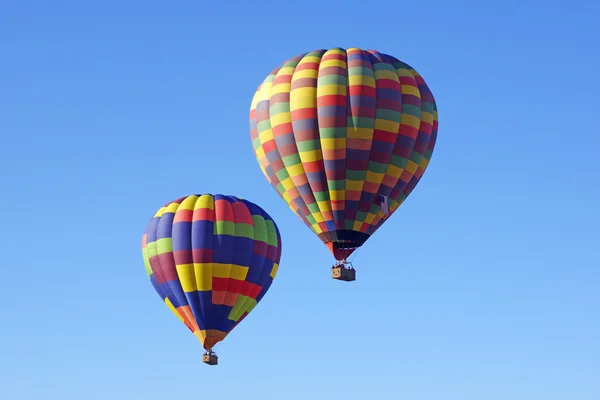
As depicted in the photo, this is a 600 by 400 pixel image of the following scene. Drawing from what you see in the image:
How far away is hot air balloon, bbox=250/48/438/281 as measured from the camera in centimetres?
5531

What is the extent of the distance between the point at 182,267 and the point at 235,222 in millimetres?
2641

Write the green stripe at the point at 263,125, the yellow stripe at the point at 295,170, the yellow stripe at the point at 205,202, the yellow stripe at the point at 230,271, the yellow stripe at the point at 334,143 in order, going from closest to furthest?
the yellow stripe at the point at 334,143 → the yellow stripe at the point at 295,170 → the green stripe at the point at 263,125 → the yellow stripe at the point at 230,271 → the yellow stripe at the point at 205,202

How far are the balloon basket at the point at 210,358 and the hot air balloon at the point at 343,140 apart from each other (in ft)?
19.6

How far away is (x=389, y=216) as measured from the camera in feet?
188

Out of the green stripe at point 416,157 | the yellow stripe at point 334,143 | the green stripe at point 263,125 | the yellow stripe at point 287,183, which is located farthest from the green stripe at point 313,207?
the green stripe at point 416,157

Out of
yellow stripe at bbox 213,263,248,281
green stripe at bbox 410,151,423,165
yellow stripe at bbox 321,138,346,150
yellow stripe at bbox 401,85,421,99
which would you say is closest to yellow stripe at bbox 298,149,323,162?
yellow stripe at bbox 321,138,346,150

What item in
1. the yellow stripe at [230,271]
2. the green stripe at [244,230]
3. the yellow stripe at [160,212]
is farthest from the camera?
the yellow stripe at [160,212]

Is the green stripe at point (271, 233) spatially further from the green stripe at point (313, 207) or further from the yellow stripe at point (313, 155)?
the yellow stripe at point (313, 155)

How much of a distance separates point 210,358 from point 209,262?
3.66 metres

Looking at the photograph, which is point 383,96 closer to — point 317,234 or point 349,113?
point 349,113

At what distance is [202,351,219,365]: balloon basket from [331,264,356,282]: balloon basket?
581cm

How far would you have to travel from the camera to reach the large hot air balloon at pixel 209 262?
5719 cm

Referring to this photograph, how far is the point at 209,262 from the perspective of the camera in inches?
2248

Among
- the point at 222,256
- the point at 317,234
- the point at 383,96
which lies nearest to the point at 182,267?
the point at 222,256
